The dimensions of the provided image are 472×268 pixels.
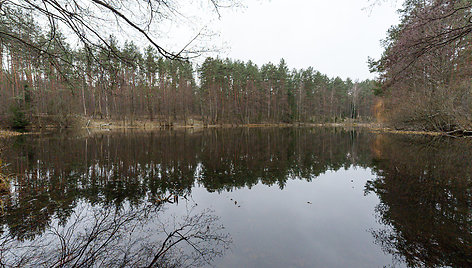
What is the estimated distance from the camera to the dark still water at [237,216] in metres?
3.26

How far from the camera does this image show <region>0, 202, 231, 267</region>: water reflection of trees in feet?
9.86

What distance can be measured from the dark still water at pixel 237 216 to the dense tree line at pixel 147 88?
270 centimetres

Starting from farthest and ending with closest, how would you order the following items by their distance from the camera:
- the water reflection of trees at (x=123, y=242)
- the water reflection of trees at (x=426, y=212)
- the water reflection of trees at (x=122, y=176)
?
the water reflection of trees at (x=122, y=176) → the water reflection of trees at (x=426, y=212) → the water reflection of trees at (x=123, y=242)

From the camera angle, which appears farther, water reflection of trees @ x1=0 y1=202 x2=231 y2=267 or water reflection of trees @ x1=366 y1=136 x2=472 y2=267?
water reflection of trees @ x1=366 y1=136 x2=472 y2=267

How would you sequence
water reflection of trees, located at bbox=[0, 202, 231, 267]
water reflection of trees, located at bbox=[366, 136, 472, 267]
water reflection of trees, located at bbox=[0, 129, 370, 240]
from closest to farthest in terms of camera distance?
water reflection of trees, located at bbox=[0, 202, 231, 267] → water reflection of trees, located at bbox=[366, 136, 472, 267] → water reflection of trees, located at bbox=[0, 129, 370, 240]

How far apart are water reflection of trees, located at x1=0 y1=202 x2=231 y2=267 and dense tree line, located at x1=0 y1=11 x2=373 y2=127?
99.9 inches

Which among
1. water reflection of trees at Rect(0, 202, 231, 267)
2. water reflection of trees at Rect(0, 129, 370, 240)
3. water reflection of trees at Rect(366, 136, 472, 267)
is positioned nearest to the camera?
water reflection of trees at Rect(0, 202, 231, 267)

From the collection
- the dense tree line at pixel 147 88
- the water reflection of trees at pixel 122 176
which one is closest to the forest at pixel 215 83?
the dense tree line at pixel 147 88

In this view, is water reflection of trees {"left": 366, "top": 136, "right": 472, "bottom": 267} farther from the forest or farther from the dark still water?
the forest

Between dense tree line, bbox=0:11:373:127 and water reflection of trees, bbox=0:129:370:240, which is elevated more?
dense tree line, bbox=0:11:373:127

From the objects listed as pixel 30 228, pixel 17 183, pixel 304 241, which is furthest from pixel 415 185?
pixel 17 183

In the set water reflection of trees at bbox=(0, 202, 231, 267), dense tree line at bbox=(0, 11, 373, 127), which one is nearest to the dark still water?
water reflection of trees at bbox=(0, 202, 231, 267)

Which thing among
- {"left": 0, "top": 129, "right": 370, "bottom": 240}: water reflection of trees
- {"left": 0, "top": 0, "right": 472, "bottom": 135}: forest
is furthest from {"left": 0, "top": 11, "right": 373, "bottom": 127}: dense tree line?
{"left": 0, "top": 129, "right": 370, "bottom": 240}: water reflection of trees

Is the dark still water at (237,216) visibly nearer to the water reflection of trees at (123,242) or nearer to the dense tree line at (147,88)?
the water reflection of trees at (123,242)
